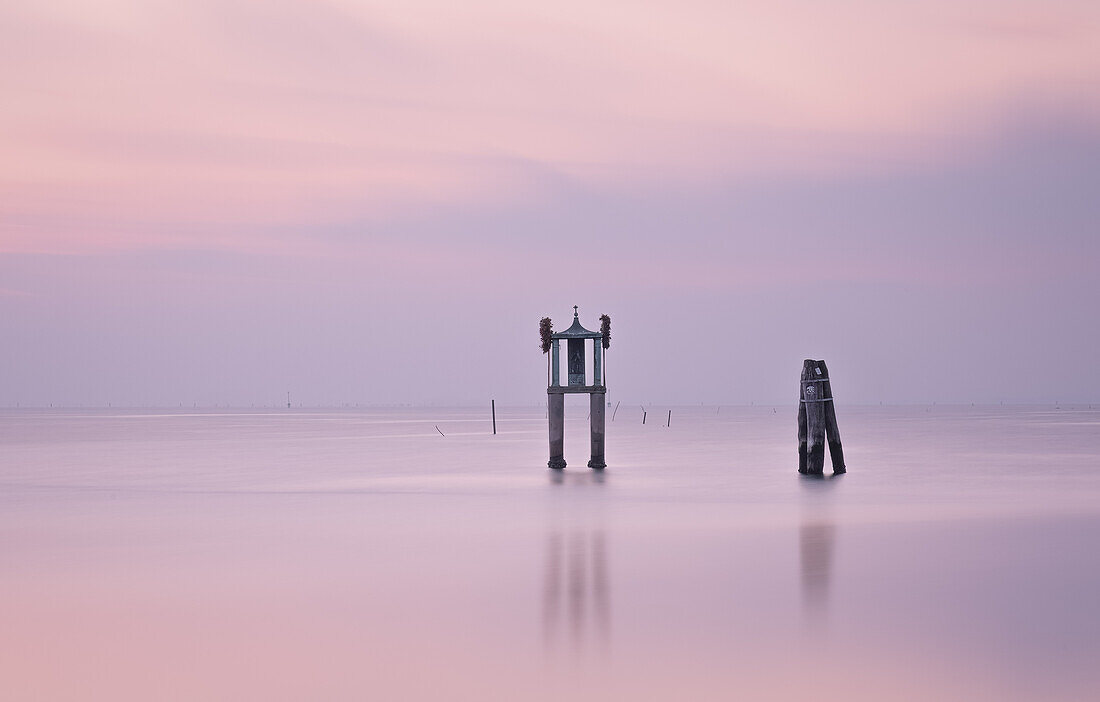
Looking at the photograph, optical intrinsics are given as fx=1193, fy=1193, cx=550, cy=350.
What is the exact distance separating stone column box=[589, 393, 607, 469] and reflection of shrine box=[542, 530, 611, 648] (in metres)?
12.1

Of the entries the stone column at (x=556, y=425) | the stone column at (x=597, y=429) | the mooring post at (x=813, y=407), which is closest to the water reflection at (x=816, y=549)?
the mooring post at (x=813, y=407)

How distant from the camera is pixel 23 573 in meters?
15.5

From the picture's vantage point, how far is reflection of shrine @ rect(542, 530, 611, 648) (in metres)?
11.3

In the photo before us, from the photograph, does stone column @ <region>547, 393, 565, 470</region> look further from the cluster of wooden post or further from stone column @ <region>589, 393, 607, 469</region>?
the cluster of wooden post

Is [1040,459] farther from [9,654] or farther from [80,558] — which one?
[9,654]

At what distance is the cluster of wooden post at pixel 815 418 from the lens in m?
28.1

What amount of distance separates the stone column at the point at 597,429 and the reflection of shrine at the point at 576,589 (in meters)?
12.1

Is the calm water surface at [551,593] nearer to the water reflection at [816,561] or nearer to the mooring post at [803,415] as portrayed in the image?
the water reflection at [816,561]

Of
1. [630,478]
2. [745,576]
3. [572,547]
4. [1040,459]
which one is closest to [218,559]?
[572,547]

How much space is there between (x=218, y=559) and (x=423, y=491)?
12556mm

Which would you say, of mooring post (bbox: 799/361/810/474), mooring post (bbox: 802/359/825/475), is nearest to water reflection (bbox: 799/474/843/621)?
mooring post (bbox: 802/359/825/475)

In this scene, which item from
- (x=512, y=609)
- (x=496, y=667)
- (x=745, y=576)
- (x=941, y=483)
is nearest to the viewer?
(x=496, y=667)

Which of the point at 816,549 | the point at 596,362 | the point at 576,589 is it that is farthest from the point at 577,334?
the point at 576,589

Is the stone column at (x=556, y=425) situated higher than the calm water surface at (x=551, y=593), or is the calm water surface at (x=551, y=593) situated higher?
the stone column at (x=556, y=425)
